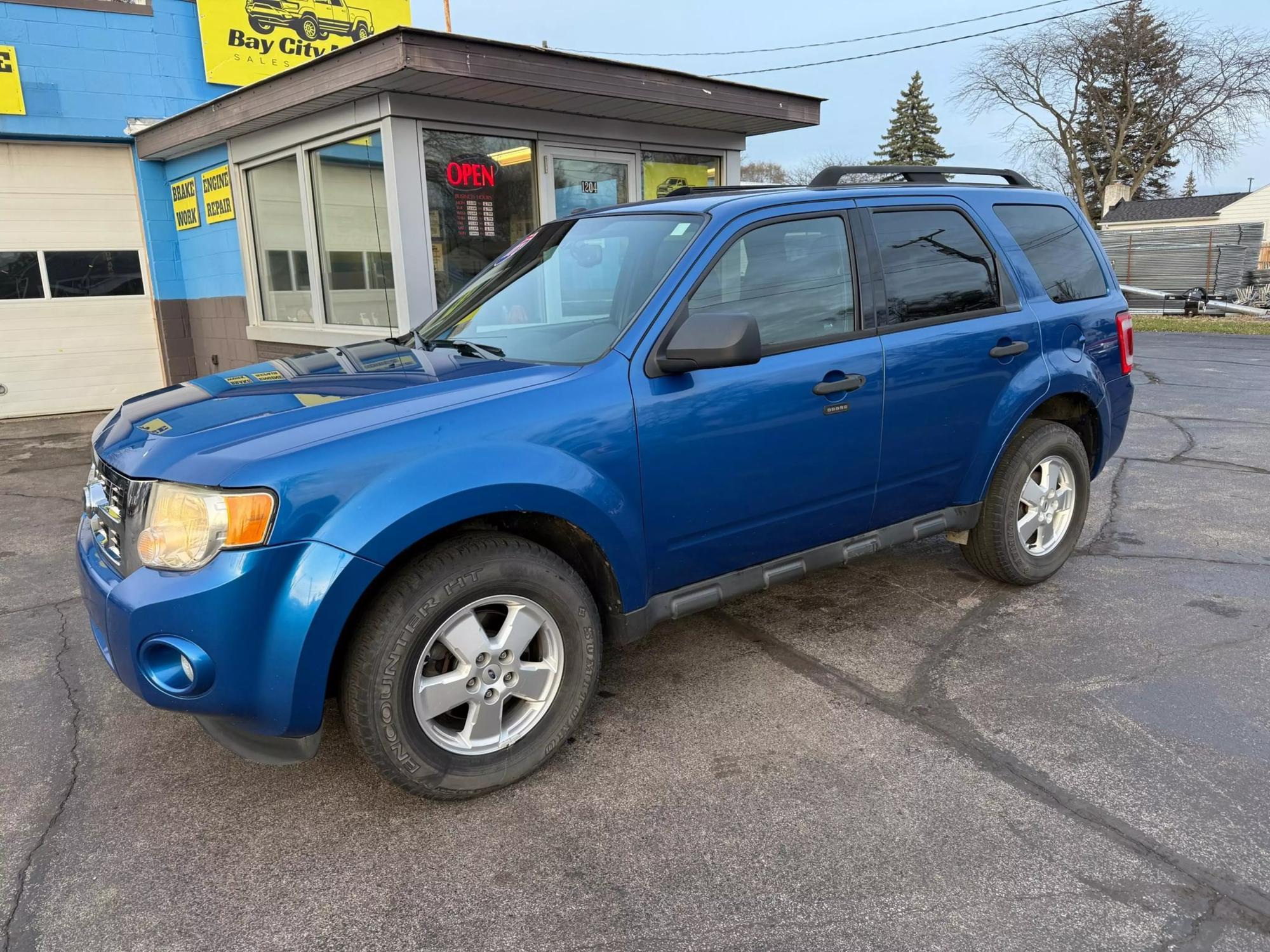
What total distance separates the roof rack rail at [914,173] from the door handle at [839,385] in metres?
0.92

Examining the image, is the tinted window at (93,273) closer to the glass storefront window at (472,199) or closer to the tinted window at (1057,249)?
the glass storefront window at (472,199)

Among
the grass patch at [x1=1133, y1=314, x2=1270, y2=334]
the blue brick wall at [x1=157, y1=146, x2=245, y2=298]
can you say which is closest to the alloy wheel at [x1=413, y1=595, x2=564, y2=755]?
the blue brick wall at [x1=157, y1=146, x2=245, y2=298]

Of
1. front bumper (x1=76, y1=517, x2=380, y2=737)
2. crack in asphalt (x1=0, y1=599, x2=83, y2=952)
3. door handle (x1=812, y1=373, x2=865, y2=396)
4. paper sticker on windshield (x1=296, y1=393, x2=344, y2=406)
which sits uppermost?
paper sticker on windshield (x1=296, y1=393, x2=344, y2=406)

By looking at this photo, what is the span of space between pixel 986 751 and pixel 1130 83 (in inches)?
2134

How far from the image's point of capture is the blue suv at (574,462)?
247cm

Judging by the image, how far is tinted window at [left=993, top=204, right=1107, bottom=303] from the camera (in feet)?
14.3

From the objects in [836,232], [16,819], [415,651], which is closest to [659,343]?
[836,232]

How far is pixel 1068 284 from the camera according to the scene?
4.48 meters

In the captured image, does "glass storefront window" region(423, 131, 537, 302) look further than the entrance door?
No

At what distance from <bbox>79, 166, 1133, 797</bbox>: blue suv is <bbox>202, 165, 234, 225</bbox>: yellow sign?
22.4 feet

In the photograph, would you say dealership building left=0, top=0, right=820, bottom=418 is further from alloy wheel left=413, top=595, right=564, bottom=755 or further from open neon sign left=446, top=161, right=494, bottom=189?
alloy wheel left=413, top=595, right=564, bottom=755

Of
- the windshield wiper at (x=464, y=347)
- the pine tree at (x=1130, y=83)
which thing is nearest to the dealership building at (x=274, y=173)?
the windshield wiper at (x=464, y=347)

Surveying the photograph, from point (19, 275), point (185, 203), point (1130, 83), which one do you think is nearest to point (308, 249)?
point (185, 203)

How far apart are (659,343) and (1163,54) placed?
2119 inches
